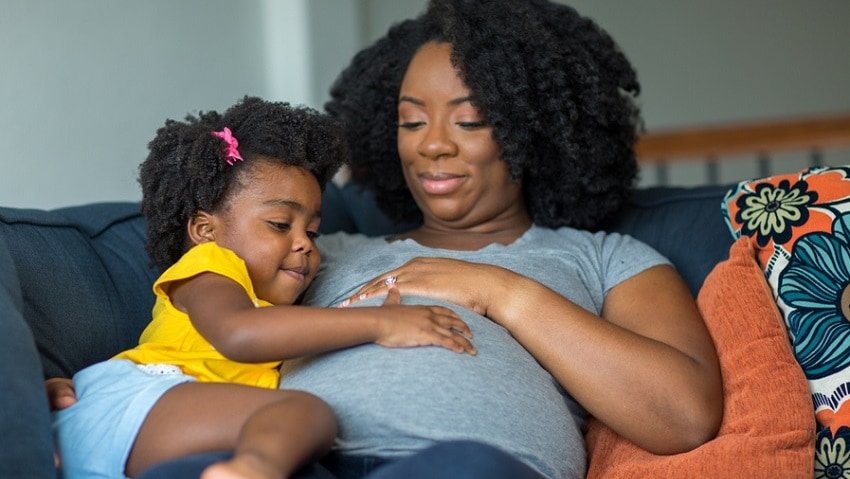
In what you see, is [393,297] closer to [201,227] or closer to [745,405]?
[201,227]

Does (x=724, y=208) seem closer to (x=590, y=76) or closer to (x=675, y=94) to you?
(x=590, y=76)

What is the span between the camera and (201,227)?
1.81 meters

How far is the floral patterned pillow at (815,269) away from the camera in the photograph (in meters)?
1.76

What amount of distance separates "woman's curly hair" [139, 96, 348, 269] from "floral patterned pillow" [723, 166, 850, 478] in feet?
2.82

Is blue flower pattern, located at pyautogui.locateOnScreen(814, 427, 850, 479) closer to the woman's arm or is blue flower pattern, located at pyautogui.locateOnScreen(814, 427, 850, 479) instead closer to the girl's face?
the woman's arm

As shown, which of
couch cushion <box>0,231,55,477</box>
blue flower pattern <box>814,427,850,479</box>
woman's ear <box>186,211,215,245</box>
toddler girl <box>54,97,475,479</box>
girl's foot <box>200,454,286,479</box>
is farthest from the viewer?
woman's ear <box>186,211,215,245</box>

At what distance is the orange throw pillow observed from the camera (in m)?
1.65

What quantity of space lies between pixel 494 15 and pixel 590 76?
0.25 meters

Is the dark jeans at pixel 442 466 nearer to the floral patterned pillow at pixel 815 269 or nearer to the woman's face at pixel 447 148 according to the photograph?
the floral patterned pillow at pixel 815 269

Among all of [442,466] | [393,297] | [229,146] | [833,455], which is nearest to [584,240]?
[393,297]

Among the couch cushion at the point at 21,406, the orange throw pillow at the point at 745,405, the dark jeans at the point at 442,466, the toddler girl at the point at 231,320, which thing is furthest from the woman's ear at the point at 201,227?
the orange throw pillow at the point at 745,405

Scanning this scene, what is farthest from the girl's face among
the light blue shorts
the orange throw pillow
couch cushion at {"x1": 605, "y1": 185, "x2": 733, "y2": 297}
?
couch cushion at {"x1": 605, "y1": 185, "x2": 733, "y2": 297}

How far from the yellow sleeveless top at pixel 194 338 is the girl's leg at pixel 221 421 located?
0.38 ft

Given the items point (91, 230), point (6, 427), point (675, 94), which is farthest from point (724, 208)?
point (675, 94)
